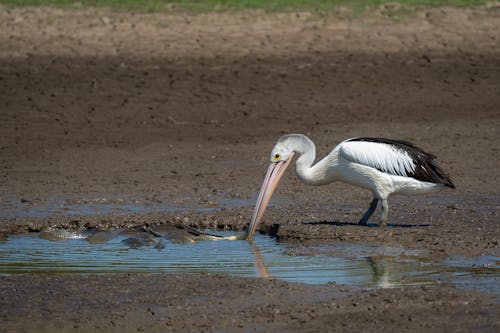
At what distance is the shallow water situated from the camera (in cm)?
733

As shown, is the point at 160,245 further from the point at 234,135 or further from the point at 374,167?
the point at 234,135

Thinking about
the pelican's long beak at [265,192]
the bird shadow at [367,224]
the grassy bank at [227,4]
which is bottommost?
the bird shadow at [367,224]

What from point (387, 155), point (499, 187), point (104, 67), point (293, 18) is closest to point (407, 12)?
point (293, 18)

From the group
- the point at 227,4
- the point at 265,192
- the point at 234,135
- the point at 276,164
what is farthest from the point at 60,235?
the point at 227,4

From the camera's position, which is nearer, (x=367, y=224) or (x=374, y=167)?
(x=374, y=167)

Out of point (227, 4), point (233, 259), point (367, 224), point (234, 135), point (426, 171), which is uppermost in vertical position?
point (227, 4)

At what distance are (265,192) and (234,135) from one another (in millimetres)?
4601

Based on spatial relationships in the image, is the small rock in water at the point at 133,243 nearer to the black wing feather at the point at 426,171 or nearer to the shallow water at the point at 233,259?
the shallow water at the point at 233,259

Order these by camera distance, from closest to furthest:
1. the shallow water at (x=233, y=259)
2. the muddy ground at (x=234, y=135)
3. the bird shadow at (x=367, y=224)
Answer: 1. the muddy ground at (x=234, y=135)
2. the shallow water at (x=233, y=259)
3. the bird shadow at (x=367, y=224)

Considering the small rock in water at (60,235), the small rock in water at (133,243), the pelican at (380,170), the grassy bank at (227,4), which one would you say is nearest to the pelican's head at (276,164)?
the pelican at (380,170)

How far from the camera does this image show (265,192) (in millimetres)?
9414

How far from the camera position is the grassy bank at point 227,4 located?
687 inches

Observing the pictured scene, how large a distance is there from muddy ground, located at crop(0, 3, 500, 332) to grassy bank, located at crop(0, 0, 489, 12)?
0.31 meters

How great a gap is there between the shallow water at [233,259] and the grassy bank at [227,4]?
8.72 meters
